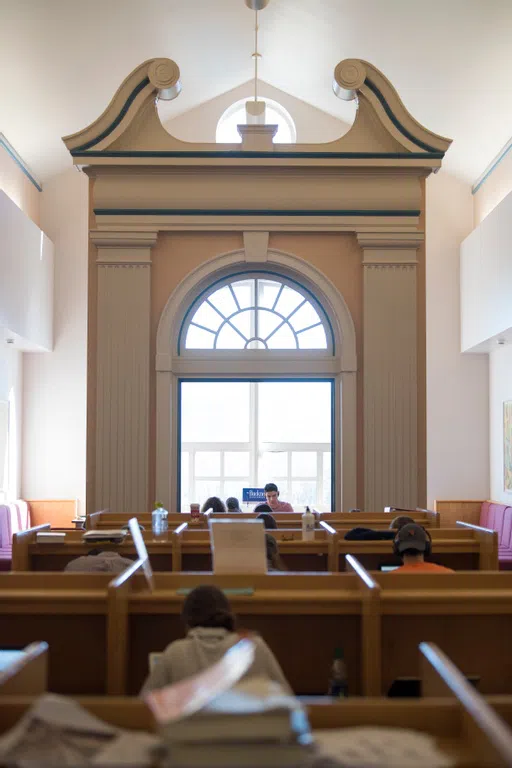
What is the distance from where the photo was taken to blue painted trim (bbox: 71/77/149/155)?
930 cm

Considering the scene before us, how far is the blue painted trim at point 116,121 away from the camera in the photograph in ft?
30.5

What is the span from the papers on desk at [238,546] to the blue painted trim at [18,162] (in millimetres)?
9595

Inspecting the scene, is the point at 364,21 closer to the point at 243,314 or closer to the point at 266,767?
the point at 243,314

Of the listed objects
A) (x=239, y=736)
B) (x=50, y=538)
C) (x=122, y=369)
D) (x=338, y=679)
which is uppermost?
(x=122, y=369)

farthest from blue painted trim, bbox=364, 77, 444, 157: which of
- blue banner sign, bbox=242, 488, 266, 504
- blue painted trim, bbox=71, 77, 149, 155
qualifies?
blue banner sign, bbox=242, 488, 266, 504

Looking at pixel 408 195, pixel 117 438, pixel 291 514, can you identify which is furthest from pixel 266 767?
pixel 408 195

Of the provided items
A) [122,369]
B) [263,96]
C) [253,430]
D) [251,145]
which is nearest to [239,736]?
[122,369]

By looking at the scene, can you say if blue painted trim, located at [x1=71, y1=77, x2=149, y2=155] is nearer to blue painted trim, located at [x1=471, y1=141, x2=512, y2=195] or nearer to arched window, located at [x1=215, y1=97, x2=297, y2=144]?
arched window, located at [x1=215, y1=97, x2=297, y2=144]

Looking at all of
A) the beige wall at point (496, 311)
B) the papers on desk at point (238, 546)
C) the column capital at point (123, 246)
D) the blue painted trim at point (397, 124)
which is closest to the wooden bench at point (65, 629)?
the papers on desk at point (238, 546)

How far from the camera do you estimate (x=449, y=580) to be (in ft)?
12.7

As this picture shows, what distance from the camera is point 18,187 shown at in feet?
42.5

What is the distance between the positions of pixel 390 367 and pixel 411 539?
206 inches

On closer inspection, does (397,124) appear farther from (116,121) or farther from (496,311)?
(496,311)

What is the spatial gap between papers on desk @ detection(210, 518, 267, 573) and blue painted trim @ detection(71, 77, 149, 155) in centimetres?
631
